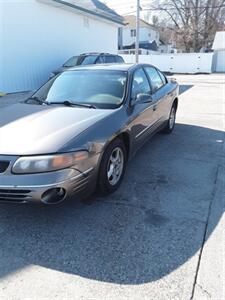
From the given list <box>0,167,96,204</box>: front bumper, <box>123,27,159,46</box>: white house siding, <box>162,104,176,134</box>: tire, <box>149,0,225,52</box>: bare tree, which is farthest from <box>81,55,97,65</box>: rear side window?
<box>123,27,159,46</box>: white house siding

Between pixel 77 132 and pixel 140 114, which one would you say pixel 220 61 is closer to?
pixel 140 114

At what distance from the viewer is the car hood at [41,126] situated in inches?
121

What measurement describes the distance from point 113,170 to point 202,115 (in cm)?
585

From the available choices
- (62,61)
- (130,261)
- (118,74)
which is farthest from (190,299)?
(62,61)

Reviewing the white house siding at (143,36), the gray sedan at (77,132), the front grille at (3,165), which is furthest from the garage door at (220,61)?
the front grille at (3,165)

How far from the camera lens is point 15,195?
9.84 ft

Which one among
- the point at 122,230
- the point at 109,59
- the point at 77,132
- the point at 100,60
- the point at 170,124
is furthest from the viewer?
the point at 109,59

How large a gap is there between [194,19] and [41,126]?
42928 millimetres

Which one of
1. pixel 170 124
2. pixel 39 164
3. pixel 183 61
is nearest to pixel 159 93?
pixel 170 124

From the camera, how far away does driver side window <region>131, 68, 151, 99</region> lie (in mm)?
4644

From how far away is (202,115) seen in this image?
912 cm

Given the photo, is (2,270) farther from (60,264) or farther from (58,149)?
(58,149)

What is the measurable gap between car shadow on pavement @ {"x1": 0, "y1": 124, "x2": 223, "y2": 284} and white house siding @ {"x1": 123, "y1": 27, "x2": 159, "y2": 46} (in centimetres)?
5060

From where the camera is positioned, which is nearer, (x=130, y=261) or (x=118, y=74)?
(x=130, y=261)
